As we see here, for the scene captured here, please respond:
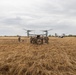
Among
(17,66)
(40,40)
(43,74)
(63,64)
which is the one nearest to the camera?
(43,74)

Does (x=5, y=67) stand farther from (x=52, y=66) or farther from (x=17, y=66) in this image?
(x=52, y=66)

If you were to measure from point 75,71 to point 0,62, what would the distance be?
4253 millimetres

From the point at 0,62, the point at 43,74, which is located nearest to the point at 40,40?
the point at 0,62

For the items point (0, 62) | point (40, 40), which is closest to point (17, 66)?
point (0, 62)

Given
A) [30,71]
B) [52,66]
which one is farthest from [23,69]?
[52,66]

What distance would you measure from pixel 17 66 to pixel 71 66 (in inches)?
112

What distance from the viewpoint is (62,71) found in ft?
38.9

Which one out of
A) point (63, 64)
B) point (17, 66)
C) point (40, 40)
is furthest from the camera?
point (40, 40)

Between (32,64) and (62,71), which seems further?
(32,64)

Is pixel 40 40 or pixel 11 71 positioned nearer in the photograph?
pixel 11 71

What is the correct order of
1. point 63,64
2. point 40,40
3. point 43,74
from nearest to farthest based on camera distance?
point 43,74
point 63,64
point 40,40

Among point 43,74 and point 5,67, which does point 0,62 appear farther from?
point 43,74

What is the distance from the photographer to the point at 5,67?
12375 millimetres

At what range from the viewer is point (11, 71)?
11680 mm
